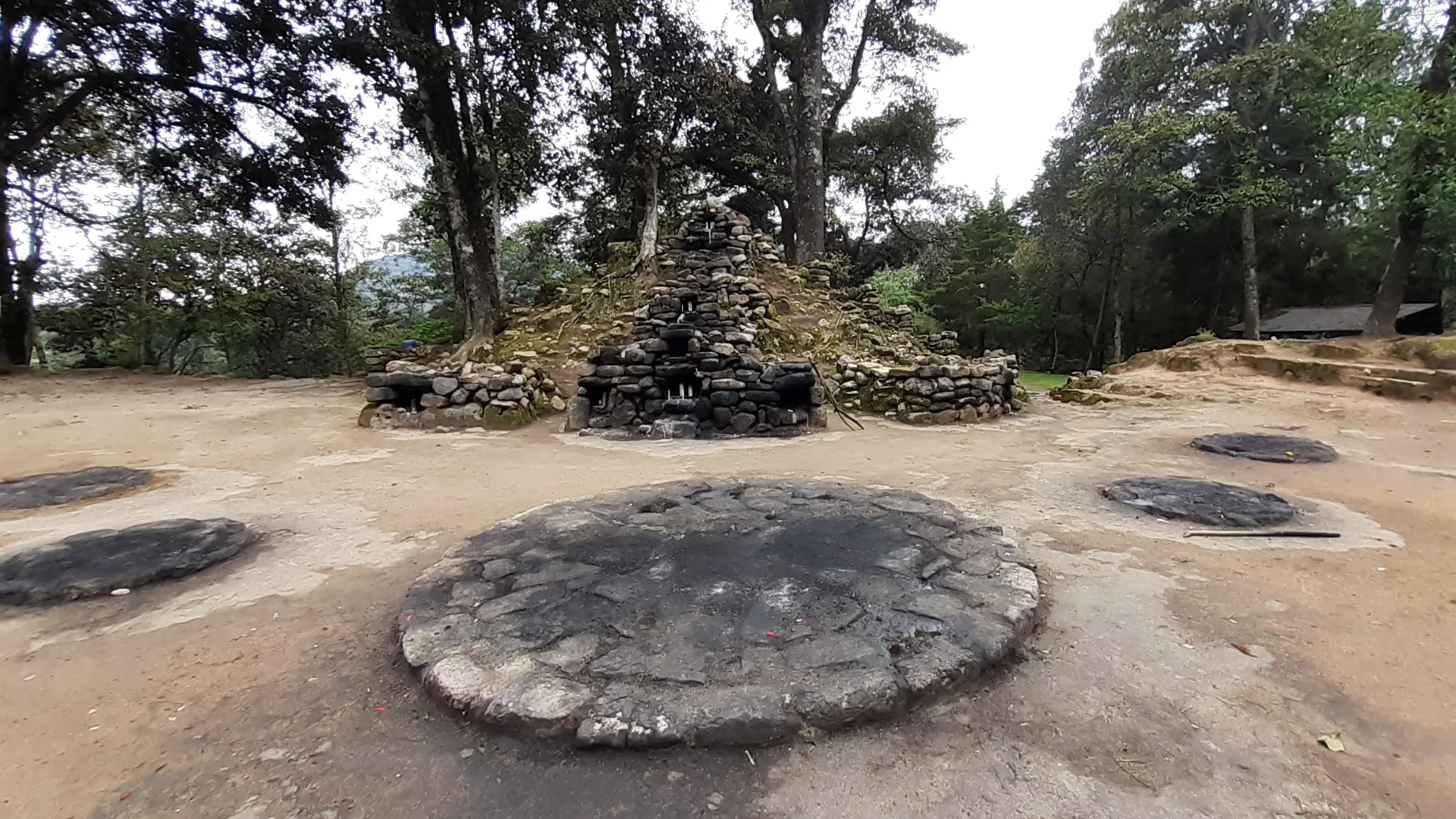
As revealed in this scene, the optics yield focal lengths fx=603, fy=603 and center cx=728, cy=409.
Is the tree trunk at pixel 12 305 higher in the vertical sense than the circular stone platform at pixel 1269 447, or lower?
higher

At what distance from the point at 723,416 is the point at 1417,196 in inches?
548

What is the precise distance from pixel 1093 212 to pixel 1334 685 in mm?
21664

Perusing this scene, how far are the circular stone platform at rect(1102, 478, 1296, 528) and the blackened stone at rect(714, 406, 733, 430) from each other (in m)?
4.28

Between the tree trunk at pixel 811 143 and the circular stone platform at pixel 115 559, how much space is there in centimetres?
1320

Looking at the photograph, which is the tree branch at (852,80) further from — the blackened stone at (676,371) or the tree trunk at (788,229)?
the blackened stone at (676,371)

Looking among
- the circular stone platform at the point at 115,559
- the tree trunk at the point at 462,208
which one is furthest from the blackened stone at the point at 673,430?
the tree trunk at the point at 462,208

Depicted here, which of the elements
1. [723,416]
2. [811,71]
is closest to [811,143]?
[811,71]

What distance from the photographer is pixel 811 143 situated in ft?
49.5

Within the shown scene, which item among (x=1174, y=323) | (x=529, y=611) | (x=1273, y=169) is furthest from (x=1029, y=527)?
(x=1174, y=323)

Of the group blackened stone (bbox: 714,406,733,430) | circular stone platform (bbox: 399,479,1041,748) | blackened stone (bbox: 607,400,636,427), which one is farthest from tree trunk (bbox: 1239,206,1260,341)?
circular stone platform (bbox: 399,479,1041,748)

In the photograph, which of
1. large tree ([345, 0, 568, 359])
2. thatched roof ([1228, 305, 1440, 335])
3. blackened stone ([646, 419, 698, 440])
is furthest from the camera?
thatched roof ([1228, 305, 1440, 335])

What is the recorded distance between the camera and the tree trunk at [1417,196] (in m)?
11.1

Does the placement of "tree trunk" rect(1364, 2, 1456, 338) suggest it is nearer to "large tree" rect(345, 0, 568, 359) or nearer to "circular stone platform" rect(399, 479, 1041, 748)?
"circular stone platform" rect(399, 479, 1041, 748)

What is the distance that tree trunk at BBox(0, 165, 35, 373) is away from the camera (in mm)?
11797
